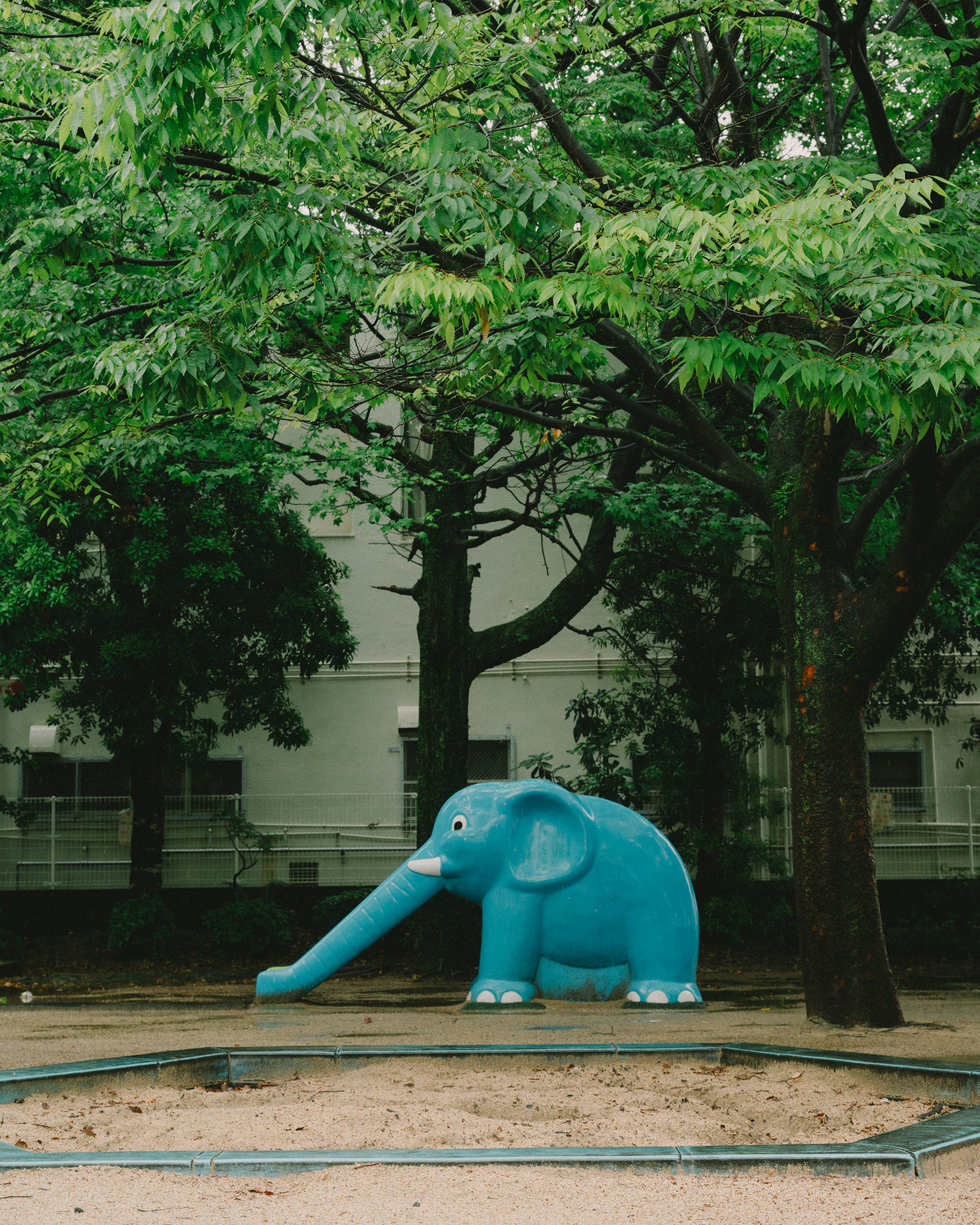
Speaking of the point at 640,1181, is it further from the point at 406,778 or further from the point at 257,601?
the point at 406,778

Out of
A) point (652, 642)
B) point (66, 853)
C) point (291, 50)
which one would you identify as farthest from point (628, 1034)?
point (66, 853)

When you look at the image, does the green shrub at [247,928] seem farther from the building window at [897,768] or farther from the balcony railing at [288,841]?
the building window at [897,768]

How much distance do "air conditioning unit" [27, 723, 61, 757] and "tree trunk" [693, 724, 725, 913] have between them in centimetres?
999

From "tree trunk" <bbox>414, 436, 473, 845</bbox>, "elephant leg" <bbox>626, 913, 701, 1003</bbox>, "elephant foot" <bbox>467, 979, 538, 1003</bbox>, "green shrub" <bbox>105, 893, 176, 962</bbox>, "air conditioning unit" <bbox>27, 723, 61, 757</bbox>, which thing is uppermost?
"tree trunk" <bbox>414, 436, 473, 845</bbox>

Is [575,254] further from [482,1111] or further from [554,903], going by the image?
[482,1111]

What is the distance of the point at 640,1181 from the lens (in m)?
4.36

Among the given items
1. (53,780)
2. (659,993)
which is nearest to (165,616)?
(53,780)

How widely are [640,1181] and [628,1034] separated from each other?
399cm

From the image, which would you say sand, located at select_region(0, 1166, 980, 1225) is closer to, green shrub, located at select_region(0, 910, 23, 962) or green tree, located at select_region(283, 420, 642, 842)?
green tree, located at select_region(283, 420, 642, 842)

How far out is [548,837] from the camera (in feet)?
33.6

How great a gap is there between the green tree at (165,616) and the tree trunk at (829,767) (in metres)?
6.45

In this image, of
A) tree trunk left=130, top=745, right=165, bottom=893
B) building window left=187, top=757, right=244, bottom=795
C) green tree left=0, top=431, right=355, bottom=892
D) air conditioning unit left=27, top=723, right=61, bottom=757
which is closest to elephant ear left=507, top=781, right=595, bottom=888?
green tree left=0, top=431, right=355, bottom=892

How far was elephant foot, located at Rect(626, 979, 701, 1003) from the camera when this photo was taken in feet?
32.3

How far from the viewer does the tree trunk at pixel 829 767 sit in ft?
28.5
